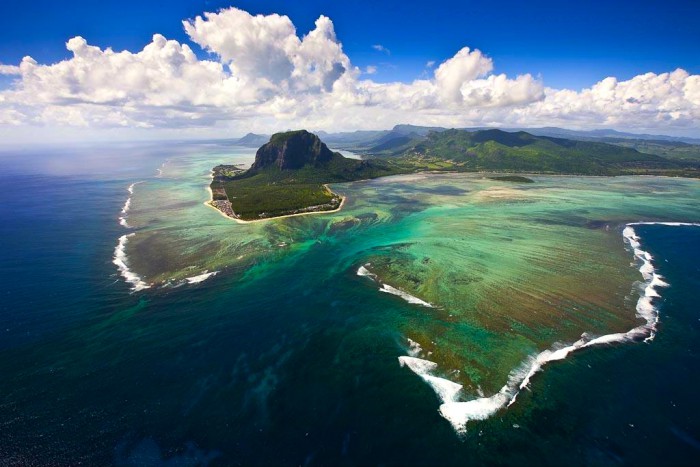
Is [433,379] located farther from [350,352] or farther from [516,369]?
[350,352]

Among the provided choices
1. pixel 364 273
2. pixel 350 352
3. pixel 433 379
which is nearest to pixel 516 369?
pixel 433 379

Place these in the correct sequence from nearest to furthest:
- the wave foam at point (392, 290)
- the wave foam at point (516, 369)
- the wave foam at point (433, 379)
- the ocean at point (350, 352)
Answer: the ocean at point (350, 352) → the wave foam at point (516, 369) → the wave foam at point (433, 379) → the wave foam at point (392, 290)

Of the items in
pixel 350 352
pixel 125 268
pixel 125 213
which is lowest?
pixel 350 352

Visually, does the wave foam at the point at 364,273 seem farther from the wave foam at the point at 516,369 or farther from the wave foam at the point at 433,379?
the wave foam at the point at 433,379

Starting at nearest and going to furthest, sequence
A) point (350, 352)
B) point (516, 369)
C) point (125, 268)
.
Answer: point (516, 369), point (350, 352), point (125, 268)

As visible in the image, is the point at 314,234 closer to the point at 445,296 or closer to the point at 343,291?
the point at 343,291

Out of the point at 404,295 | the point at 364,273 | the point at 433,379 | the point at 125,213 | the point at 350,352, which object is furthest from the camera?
the point at 125,213

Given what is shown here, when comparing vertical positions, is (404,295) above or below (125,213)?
below

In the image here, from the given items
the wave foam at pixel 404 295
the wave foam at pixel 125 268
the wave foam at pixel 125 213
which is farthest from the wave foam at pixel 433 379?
the wave foam at pixel 125 213
